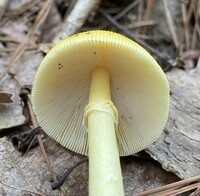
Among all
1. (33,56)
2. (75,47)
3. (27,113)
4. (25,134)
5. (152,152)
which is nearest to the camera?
(75,47)

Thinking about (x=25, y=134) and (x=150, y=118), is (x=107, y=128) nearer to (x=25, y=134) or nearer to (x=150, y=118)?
(x=150, y=118)

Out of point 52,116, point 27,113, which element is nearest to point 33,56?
point 27,113

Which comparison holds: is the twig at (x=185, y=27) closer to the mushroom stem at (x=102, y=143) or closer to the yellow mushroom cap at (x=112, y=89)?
the yellow mushroom cap at (x=112, y=89)

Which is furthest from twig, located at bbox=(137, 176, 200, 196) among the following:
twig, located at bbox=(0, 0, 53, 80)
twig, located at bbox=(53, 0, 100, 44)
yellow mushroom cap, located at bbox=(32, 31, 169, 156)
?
twig, located at bbox=(53, 0, 100, 44)

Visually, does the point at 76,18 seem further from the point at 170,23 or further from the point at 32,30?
the point at 170,23

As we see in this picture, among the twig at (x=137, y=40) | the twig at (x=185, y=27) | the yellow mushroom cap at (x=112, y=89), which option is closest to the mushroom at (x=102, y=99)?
the yellow mushroom cap at (x=112, y=89)

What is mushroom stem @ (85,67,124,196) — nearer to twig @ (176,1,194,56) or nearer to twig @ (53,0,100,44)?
twig @ (53,0,100,44)

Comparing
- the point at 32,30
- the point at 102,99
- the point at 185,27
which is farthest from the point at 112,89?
the point at 185,27
